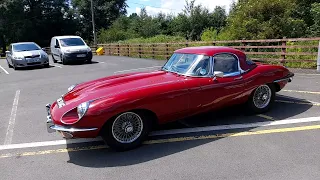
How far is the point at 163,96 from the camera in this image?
4461 millimetres

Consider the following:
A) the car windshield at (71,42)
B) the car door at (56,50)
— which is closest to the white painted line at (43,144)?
the car windshield at (71,42)

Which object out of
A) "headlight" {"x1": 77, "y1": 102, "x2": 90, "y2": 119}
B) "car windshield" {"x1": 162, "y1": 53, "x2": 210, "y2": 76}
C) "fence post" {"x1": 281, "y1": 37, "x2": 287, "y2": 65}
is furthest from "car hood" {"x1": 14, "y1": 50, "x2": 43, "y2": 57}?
"headlight" {"x1": 77, "y1": 102, "x2": 90, "y2": 119}

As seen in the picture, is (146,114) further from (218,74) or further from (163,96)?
(218,74)

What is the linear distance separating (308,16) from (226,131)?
64.3ft

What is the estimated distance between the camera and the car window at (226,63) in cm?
521

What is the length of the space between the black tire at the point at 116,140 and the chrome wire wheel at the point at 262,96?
2.23 metres

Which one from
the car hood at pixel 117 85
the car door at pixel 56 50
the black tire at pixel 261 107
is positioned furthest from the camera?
the car door at pixel 56 50

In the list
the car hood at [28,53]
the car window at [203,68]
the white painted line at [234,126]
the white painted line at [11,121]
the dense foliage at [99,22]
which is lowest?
the white painted line at [11,121]

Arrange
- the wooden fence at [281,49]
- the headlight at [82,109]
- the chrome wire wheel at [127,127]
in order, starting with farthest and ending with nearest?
the wooden fence at [281,49] → the chrome wire wheel at [127,127] → the headlight at [82,109]

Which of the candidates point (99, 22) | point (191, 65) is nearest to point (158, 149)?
point (191, 65)

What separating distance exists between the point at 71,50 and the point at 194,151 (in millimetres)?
15241

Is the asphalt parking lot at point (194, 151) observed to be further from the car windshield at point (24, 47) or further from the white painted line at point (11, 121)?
the car windshield at point (24, 47)

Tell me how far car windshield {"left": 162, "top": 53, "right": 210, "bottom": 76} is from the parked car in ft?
44.3

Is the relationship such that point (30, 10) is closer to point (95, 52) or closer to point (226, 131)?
point (95, 52)
